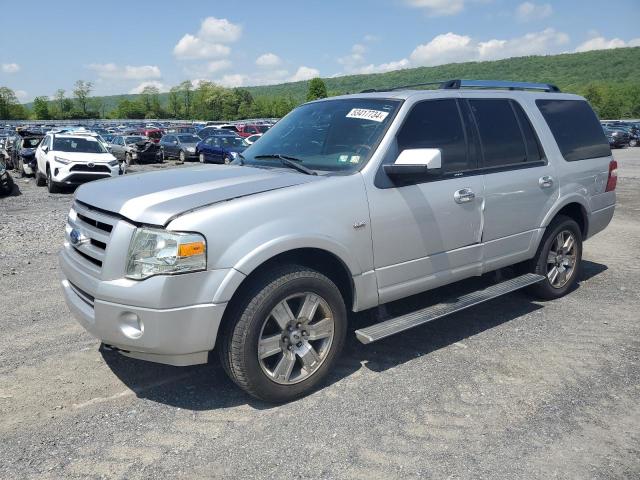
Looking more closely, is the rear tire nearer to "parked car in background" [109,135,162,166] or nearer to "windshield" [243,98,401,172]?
"parked car in background" [109,135,162,166]

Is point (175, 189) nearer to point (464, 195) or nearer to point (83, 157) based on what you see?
point (464, 195)

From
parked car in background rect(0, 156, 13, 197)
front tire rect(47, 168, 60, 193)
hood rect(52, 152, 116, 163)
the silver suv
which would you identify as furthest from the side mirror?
front tire rect(47, 168, 60, 193)

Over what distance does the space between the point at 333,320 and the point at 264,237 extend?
2.60 ft

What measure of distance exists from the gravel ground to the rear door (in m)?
0.73

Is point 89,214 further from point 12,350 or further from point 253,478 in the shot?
point 253,478

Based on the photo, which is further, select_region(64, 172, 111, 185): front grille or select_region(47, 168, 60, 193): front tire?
select_region(47, 168, 60, 193): front tire

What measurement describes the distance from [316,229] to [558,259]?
321 centimetres

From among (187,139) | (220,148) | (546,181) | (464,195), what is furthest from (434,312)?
(187,139)

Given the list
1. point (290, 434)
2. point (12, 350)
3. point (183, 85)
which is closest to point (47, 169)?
point (12, 350)

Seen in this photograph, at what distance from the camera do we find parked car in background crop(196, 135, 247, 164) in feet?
78.2

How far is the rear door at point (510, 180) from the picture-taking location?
14.7ft

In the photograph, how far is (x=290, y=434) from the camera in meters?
3.09

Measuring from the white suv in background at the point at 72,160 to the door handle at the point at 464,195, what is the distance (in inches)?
533

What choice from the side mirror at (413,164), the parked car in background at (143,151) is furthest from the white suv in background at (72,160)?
the side mirror at (413,164)
